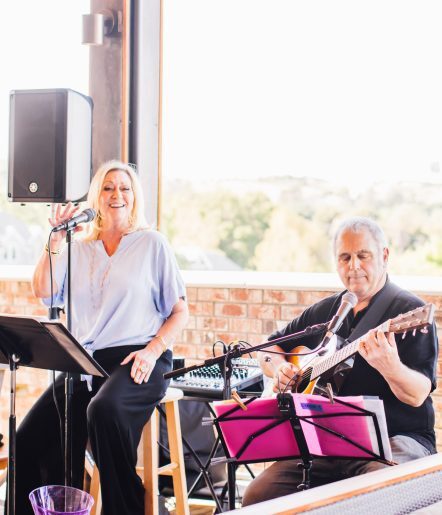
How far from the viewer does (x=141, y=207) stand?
3.41 m

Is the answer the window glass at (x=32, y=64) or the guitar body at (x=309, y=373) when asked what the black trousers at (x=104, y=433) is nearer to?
the guitar body at (x=309, y=373)

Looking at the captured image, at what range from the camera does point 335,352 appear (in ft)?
8.37

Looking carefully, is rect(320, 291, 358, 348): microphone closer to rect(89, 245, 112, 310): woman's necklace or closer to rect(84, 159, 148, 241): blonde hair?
rect(89, 245, 112, 310): woman's necklace


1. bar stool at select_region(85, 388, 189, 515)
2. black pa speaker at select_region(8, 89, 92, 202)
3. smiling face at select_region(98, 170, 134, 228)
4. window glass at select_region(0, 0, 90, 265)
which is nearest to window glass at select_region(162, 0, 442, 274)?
window glass at select_region(0, 0, 90, 265)

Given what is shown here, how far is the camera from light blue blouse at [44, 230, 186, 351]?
3.15 meters

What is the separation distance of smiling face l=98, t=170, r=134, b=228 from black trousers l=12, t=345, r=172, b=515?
582 millimetres

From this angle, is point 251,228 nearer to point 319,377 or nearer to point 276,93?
point 276,93

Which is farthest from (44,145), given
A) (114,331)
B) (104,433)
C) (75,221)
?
(104,433)

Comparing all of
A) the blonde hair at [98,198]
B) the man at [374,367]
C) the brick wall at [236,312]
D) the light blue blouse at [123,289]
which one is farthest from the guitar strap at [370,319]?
the brick wall at [236,312]

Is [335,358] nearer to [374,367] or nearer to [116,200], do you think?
[374,367]

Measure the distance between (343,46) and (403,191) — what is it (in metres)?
0.89

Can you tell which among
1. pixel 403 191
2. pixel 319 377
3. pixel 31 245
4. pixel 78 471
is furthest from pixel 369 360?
pixel 31 245

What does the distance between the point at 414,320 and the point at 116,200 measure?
5.25 feet

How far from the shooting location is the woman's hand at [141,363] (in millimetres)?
2988
